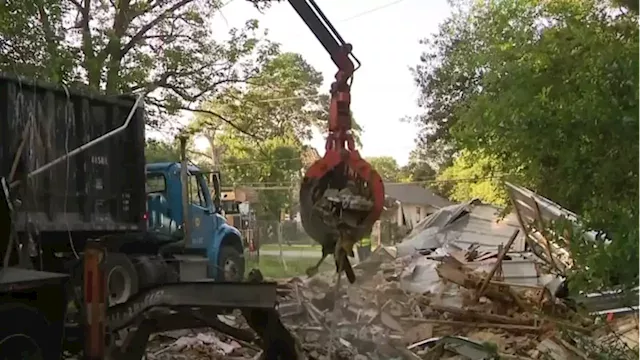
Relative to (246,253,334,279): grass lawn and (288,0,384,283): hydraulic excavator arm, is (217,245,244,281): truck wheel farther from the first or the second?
(288,0,384,283): hydraulic excavator arm

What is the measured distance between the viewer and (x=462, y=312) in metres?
11.6

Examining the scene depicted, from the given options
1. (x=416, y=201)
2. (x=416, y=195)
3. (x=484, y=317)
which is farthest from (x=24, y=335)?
(x=416, y=195)

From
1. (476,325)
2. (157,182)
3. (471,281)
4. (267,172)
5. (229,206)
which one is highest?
(267,172)

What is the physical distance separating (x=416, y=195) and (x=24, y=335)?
125 feet

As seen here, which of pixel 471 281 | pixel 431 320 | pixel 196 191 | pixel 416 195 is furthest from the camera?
pixel 416 195

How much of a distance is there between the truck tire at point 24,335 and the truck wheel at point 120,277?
12.4 ft

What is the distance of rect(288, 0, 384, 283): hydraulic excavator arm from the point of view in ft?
18.3

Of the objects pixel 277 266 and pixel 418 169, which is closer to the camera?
pixel 277 266

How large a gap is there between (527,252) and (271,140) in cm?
1168

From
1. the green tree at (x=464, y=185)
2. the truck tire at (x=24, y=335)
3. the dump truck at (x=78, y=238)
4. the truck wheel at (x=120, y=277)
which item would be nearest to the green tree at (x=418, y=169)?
the green tree at (x=464, y=185)

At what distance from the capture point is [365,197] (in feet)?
18.5

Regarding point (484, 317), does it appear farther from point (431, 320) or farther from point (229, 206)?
point (229, 206)

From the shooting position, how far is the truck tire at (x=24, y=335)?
5602 mm

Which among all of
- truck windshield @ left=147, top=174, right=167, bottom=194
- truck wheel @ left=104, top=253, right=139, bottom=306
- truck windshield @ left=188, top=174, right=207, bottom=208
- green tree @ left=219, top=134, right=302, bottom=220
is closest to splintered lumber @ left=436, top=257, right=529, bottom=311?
truck windshield @ left=188, top=174, right=207, bottom=208
